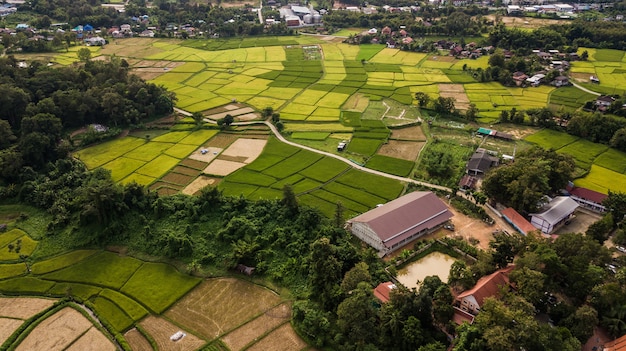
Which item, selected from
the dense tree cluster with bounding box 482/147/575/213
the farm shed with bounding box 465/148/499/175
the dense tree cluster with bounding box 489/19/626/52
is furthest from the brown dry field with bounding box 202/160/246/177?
the dense tree cluster with bounding box 489/19/626/52

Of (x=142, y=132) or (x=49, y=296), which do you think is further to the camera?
(x=142, y=132)

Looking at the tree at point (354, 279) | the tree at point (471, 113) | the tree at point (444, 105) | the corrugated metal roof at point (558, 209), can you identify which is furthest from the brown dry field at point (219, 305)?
the tree at point (444, 105)

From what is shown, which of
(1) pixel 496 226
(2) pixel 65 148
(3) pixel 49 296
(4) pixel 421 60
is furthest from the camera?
(4) pixel 421 60

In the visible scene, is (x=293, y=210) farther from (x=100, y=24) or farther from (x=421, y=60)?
(x=100, y=24)

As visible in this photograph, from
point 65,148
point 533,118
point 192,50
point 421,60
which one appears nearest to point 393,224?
point 533,118

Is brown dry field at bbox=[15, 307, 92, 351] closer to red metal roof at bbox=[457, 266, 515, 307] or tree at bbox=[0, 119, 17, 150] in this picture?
red metal roof at bbox=[457, 266, 515, 307]

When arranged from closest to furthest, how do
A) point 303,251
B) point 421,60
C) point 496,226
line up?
point 303,251 < point 496,226 < point 421,60
